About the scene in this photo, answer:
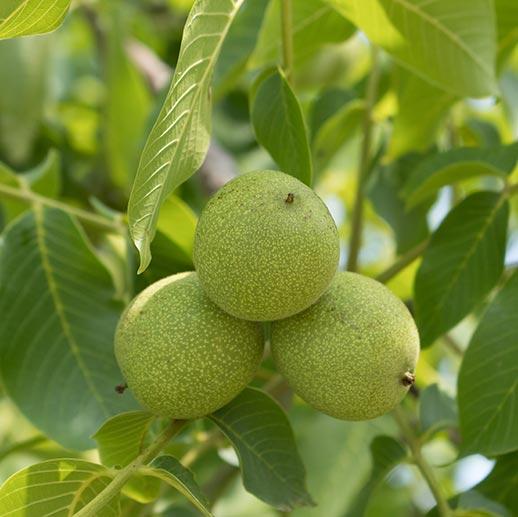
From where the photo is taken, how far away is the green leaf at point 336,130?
5.75ft

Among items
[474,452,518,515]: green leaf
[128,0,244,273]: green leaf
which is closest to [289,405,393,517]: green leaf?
[474,452,518,515]: green leaf

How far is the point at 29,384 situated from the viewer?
137 centimetres

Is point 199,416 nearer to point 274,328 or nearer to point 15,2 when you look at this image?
point 274,328

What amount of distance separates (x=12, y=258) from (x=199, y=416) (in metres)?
0.49

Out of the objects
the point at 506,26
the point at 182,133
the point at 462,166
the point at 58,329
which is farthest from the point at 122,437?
the point at 506,26

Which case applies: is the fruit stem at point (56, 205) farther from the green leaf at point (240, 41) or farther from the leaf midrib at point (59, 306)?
the green leaf at point (240, 41)

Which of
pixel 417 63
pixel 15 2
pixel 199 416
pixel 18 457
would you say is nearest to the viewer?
pixel 15 2

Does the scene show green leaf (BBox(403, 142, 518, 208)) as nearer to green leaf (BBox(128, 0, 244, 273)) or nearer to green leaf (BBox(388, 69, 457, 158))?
green leaf (BBox(388, 69, 457, 158))

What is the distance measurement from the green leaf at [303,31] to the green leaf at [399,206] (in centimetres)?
34

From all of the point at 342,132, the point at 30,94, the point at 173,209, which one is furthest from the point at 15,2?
the point at 30,94

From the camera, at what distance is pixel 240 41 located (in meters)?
1.68

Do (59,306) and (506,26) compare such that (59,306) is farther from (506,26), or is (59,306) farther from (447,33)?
(506,26)

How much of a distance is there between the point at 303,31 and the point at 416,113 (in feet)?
0.93

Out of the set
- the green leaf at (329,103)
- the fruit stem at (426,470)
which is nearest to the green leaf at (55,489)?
the fruit stem at (426,470)
